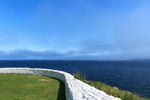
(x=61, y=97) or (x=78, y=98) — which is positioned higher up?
(x=78, y=98)

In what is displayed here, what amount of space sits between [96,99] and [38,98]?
473 centimetres

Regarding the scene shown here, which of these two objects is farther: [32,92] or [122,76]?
[122,76]

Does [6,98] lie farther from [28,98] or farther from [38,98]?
[38,98]

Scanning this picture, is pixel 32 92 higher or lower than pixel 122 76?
higher

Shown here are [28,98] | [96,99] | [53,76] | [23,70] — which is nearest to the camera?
[96,99]

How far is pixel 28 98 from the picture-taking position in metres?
7.54

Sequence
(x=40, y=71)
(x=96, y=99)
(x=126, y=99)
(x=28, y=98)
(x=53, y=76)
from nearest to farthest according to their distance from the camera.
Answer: (x=96, y=99) → (x=28, y=98) → (x=126, y=99) → (x=53, y=76) → (x=40, y=71)

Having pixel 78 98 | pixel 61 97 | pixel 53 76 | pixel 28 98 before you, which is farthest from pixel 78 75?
pixel 78 98

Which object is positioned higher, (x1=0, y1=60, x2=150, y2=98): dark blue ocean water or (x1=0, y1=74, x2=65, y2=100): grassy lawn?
(x1=0, y1=74, x2=65, y2=100): grassy lawn

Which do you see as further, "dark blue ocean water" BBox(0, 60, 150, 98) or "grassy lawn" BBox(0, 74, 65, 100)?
"dark blue ocean water" BBox(0, 60, 150, 98)

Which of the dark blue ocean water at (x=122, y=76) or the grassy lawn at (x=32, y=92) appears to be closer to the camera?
the grassy lawn at (x=32, y=92)

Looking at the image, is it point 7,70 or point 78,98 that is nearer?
point 78,98

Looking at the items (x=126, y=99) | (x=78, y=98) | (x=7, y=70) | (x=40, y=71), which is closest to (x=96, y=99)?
(x=78, y=98)

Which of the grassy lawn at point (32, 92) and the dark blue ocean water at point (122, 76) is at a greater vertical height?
the grassy lawn at point (32, 92)
